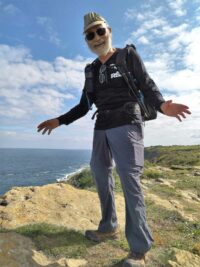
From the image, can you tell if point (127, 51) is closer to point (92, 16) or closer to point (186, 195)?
point (92, 16)

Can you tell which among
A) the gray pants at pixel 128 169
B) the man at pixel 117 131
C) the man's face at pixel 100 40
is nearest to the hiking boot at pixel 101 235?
the man at pixel 117 131

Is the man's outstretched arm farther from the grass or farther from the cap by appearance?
the grass

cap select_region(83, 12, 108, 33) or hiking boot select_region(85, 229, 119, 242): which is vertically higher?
cap select_region(83, 12, 108, 33)

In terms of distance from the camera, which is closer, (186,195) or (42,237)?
(42,237)

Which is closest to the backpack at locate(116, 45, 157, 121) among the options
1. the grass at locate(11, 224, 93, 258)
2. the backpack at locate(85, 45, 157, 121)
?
the backpack at locate(85, 45, 157, 121)

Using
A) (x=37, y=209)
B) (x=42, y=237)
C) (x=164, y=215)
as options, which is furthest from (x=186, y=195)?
(x=42, y=237)

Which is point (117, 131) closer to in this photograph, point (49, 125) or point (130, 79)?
point (130, 79)

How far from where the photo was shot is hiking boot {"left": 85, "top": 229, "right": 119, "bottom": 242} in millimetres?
5859

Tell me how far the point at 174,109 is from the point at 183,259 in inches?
104

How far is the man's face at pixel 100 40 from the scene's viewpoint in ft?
17.7

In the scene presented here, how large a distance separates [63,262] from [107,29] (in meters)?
4.02

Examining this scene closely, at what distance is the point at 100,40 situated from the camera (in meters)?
5.42

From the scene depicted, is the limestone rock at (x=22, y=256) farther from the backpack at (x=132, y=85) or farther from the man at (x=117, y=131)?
the backpack at (x=132, y=85)

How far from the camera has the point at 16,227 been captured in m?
6.30
